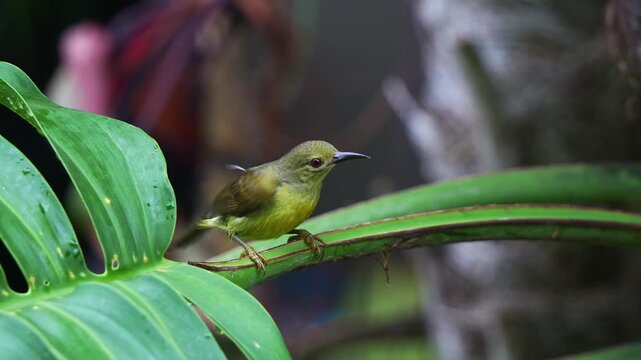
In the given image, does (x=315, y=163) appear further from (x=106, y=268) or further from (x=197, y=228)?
(x=106, y=268)

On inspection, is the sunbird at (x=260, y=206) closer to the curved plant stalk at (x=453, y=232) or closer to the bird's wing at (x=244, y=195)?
the bird's wing at (x=244, y=195)

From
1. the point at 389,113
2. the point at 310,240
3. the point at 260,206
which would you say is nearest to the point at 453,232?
the point at 310,240

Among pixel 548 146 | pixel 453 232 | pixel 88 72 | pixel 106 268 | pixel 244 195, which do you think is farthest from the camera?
pixel 88 72

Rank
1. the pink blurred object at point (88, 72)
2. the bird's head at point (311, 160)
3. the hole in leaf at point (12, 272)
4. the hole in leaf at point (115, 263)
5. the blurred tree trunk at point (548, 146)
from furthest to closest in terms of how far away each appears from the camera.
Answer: the hole in leaf at point (12, 272)
the pink blurred object at point (88, 72)
the blurred tree trunk at point (548, 146)
the bird's head at point (311, 160)
the hole in leaf at point (115, 263)

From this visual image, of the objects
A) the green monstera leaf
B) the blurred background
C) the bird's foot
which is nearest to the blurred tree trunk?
the blurred background

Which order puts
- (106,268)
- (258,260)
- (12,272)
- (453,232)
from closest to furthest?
(106,268), (258,260), (453,232), (12,272)

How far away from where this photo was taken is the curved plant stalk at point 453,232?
3.80 feet

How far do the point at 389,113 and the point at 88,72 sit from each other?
1.24 m

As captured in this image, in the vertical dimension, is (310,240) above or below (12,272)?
above

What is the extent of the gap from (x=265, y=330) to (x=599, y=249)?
4.15ft

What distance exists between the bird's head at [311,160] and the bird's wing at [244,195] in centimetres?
6

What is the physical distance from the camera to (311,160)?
153 cm

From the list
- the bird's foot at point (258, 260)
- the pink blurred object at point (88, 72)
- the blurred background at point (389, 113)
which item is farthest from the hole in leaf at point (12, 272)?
the bird's foot at point (258, 260)

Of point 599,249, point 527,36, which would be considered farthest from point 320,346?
point 527,36
